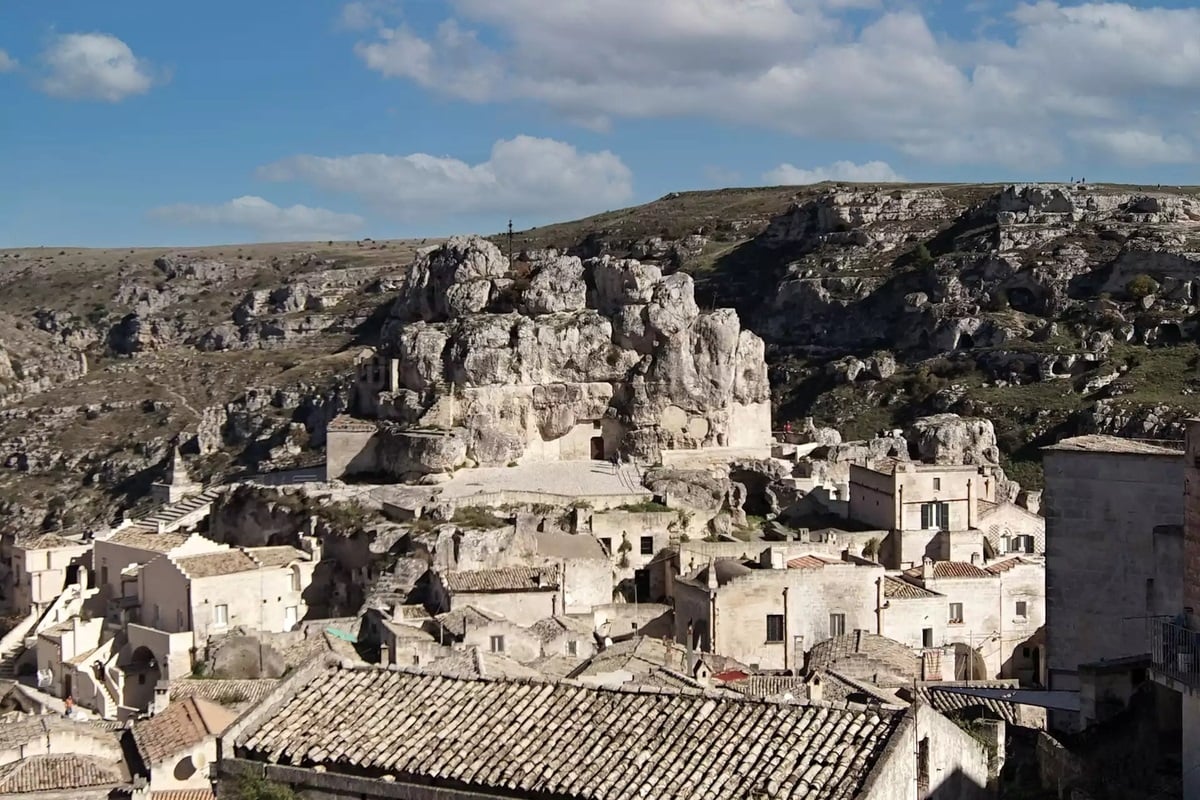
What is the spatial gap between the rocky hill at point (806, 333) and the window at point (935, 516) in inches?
619

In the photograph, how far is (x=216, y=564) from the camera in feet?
128

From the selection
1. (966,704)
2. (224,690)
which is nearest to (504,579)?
(224,690)

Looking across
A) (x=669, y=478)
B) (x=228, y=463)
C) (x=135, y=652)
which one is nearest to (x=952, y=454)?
(x=669, y=478)

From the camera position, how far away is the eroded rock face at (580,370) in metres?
49.3

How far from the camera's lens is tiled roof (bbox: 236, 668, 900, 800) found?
14.7 meters

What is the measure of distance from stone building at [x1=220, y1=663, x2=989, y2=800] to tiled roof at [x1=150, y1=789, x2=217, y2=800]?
6.41m

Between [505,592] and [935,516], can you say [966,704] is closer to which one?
[505,592]

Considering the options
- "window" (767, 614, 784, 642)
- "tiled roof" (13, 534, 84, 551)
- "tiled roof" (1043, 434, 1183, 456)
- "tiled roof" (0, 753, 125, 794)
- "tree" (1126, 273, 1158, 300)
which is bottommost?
"window" (767, 614, 784, 642)

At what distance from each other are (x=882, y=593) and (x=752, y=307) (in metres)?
69.5

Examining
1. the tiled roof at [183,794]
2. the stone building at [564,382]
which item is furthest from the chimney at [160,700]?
the stone building at [564,382]

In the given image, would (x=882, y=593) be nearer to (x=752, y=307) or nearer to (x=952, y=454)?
(x=952, y=454)

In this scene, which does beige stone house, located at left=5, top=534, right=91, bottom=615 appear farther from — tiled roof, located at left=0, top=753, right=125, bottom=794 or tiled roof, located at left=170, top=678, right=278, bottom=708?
tiled roof, located at left=0, top=753, right=125, bottom=794

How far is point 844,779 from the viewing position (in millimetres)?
14391

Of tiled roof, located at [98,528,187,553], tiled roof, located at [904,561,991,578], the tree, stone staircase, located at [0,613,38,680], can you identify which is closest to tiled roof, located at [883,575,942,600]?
tiled roof, located at [904,561,991,578]
